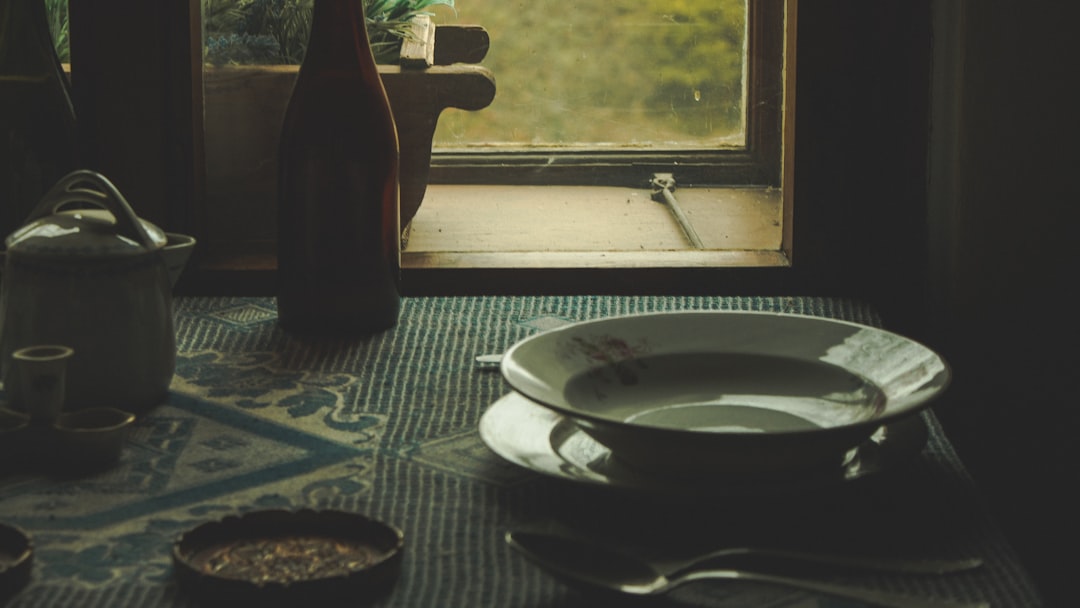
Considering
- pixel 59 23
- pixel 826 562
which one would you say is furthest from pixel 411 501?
pixel 59 23

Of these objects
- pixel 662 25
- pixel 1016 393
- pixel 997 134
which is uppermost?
pixel 662 25

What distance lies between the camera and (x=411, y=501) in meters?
0.61

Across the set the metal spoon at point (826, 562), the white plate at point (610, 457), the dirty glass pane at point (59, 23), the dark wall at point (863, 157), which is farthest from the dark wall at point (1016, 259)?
the dirty glass pane at point (59, 23)

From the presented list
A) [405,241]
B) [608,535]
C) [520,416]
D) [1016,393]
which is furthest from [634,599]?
[405,241]

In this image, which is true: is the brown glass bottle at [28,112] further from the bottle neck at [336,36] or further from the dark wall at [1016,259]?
the dark wall at [1016,259]

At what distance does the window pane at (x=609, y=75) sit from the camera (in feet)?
4.27

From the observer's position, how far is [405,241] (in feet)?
4.39

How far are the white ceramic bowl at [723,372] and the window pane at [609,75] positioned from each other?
1.88ft

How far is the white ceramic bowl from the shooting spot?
657 mm

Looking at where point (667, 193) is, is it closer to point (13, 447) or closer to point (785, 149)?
point (785, 149)

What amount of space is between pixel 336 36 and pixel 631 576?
1.89 feet

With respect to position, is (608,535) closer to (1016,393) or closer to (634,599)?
(634,599)

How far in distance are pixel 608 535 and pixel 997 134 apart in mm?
585

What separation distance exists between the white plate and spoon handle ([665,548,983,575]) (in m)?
0.04
